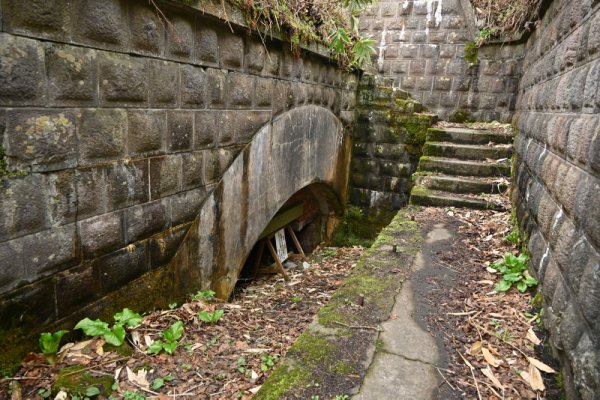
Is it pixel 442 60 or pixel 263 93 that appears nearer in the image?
pixel 263 93

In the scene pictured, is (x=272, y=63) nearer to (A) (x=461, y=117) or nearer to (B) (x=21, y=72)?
(B) (x=21, y=72)

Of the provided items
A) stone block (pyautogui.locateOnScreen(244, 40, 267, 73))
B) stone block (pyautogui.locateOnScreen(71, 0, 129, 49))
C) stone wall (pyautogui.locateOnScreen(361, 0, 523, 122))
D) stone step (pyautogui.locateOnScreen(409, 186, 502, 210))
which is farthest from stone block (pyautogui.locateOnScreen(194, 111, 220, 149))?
stone wall (pyautogui.locateOnScreen(361, 0, 523, 122))

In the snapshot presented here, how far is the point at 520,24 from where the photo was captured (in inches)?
227

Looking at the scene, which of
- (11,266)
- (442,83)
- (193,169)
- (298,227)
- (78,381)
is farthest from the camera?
(442,83)

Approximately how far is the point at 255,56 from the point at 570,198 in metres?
2.70

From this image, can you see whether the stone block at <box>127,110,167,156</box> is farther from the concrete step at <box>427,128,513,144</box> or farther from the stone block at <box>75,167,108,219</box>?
the concrete step at <box>427,128,513,144</box>

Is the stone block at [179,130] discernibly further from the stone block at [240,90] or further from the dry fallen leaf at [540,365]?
the dry fallen leaf at [540,365]

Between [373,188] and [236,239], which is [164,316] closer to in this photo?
[236,239]

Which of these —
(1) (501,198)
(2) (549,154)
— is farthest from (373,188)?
(2) (549,154)

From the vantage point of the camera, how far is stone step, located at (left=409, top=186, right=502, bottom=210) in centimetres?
454

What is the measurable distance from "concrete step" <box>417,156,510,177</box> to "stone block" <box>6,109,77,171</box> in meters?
4.63

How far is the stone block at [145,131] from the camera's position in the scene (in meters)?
2.39

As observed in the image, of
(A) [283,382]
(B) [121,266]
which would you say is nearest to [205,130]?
(B) [121,266]

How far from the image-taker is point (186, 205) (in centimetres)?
300
